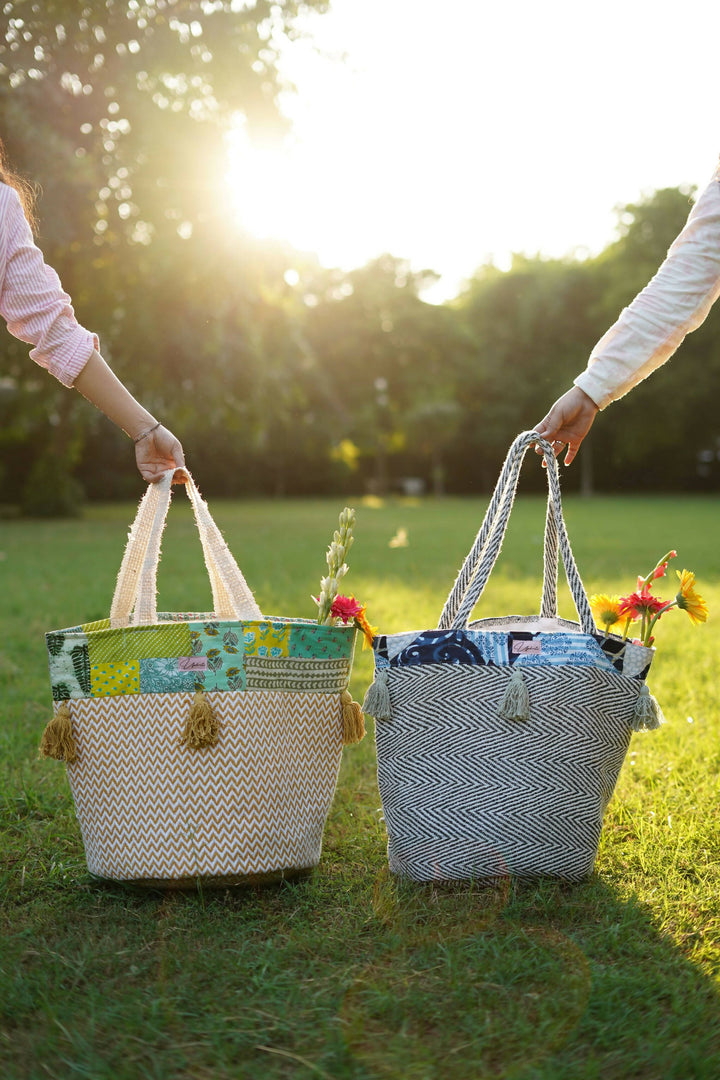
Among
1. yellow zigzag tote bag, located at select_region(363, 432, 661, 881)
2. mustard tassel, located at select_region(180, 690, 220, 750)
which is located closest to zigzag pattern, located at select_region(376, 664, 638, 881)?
yellow zigzag tote bag, located at select_region(363, 432, 661, 881)

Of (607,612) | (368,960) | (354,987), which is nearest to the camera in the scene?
(354,987)

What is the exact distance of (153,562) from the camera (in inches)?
89.4

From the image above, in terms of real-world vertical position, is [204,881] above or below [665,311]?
below

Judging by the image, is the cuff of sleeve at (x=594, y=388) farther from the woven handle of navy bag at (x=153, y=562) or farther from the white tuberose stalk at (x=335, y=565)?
the woven handle of navy bag at (x=153, y=562)

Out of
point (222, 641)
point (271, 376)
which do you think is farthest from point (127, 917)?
point (271, 376)

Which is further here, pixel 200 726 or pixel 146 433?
pixel 146 433

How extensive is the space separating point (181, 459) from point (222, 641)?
0.51 m

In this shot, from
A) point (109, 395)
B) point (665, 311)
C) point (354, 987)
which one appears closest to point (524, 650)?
point (354, 987)

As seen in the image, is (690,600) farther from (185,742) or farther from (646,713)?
(185,742)

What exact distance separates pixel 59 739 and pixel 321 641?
1.95 ft

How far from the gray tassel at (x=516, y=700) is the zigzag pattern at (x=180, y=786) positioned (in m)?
0.46

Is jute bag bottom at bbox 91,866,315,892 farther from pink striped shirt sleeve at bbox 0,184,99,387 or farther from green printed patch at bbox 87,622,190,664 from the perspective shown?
pink striped shirt sleeve at bbox 0,184,99,387

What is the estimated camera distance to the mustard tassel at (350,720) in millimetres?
2289

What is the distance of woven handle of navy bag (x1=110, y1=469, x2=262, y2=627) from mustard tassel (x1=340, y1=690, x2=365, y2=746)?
11.3 inches
